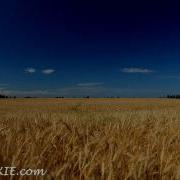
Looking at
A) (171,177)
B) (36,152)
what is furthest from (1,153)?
(171,177)

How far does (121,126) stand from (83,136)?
2.60ft

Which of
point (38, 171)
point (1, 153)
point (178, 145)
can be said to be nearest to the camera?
point (38, 171)

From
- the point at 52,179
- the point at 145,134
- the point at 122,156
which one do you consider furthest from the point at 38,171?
the point at 145,134

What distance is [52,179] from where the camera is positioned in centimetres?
216

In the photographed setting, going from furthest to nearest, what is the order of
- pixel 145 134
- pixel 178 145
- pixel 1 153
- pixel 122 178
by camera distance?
pixel 145 134
pixel 178 145
pixel 1 153
pixel 122 178

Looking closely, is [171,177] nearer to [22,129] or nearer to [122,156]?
[122,156]

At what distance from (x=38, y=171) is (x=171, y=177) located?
38.5 inches

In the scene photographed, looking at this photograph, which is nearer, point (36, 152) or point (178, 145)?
point (36, 152)

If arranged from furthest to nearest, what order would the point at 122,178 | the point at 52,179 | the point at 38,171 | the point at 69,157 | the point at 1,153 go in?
the point at 69,157 < the point at 1,153 < the point at 122,178 < the point at 38,171 < the point at 52,179

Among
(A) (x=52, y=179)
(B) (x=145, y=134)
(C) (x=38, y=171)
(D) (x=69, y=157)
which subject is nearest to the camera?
(A) (x=52, y=179)

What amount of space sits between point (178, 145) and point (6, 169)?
2.08 meters

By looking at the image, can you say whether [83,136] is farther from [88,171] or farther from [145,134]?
[88,171]

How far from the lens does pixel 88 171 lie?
2363 millimetres

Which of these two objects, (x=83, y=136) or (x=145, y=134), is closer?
(x=83, y=136)
